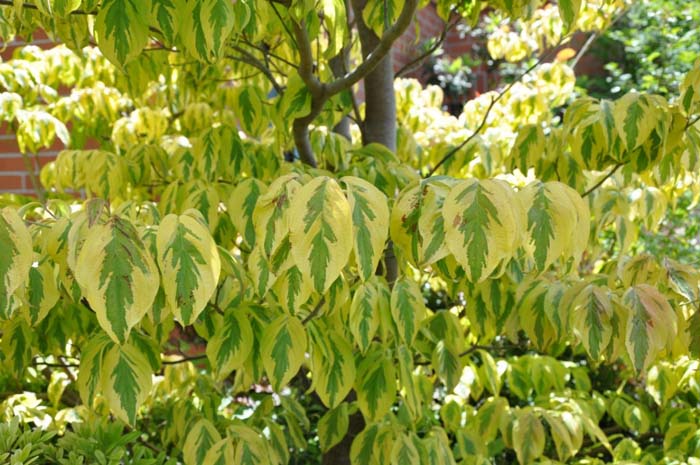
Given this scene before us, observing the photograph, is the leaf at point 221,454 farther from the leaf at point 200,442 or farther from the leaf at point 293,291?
the leaf at point 293,291

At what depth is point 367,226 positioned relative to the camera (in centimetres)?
103

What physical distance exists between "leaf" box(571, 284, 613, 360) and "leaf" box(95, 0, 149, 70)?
87 centimetres

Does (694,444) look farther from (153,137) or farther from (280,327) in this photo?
(153,137)

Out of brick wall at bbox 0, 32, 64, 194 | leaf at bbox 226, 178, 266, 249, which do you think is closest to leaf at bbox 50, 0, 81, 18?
leaf at bbox 226, 178, 266, 249

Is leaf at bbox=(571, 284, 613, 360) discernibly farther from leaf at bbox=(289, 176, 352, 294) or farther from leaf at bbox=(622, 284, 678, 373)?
leaf at bbox=(289, 176, 352, 294)

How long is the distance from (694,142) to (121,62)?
1129 mm

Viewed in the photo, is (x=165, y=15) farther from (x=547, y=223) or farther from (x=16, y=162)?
(x=16, y=162)

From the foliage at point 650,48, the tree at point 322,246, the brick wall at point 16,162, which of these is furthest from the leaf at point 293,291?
the foliage at point 650,48

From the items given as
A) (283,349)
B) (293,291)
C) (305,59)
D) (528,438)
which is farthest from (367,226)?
(528,438)

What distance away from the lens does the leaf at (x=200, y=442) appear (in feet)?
5.59

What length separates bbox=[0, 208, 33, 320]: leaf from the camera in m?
1.01

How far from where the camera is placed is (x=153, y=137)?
2619 mm

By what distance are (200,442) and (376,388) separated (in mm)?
391

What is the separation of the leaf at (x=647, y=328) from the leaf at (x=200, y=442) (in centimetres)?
86
